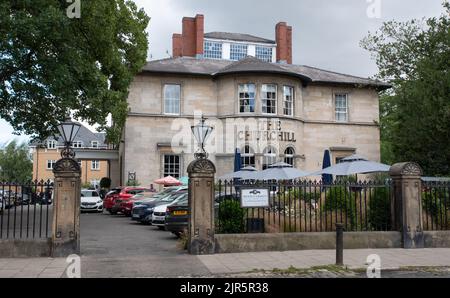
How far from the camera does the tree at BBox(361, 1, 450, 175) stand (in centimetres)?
2623

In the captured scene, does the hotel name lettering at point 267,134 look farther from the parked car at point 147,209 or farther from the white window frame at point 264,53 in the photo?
Result: the white window frame at point 264,53

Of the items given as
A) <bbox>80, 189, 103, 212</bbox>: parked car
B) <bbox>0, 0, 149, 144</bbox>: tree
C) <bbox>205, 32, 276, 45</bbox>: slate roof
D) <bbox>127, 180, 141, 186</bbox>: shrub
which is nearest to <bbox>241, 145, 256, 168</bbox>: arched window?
<bbox>127, 180, 141, 186</bbox>: shrub

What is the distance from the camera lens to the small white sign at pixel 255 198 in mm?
12844

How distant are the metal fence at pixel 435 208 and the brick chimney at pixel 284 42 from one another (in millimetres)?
34162

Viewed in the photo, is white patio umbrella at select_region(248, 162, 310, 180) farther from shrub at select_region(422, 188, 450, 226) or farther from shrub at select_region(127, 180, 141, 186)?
shrub at select_region(127, 180, 141, 186)

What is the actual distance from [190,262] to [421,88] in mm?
21273

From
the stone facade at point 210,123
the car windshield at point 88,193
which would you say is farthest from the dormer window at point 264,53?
the car windshield at point 88,193

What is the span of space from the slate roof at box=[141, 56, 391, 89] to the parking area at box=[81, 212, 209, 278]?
18443 mm

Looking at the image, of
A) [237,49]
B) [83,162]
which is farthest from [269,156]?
[83,162]

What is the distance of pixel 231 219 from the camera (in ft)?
42.7

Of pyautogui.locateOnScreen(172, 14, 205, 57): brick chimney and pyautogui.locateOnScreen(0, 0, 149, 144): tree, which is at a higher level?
pyautogui.locateOnScreen(172, 14, 205, 57): brick chimney

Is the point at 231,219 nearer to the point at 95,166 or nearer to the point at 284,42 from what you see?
the point at 284,42
